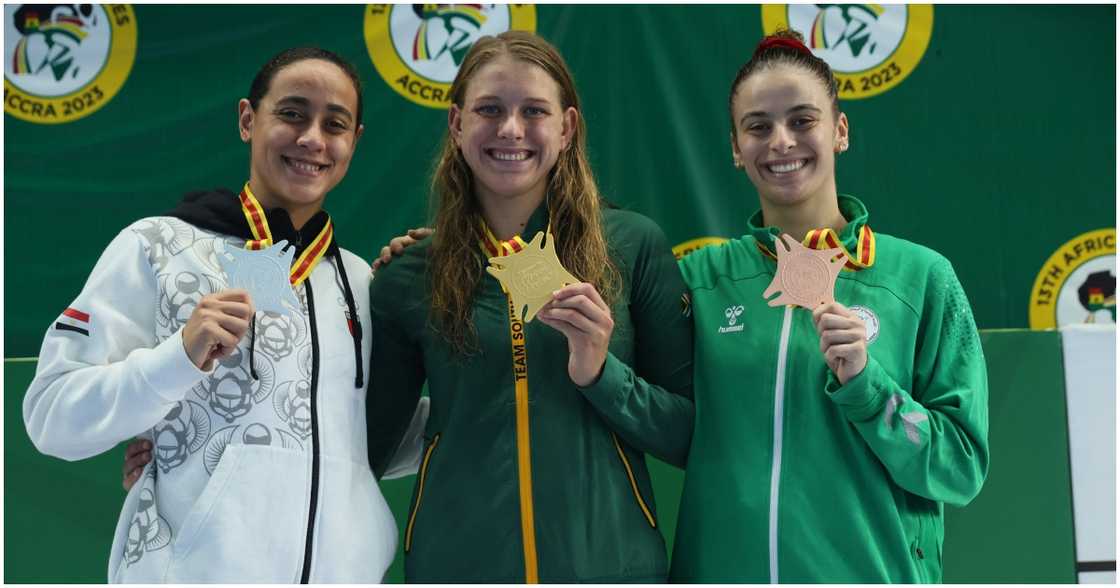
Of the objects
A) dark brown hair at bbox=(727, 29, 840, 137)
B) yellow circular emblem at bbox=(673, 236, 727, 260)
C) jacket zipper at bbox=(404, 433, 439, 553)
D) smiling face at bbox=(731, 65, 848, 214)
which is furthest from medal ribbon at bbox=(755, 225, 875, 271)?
yellow circular emblem at bbox=(673, 236, 727, 260)

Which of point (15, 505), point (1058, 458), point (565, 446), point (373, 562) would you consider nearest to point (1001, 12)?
point (1058, 458)

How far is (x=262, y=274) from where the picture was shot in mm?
2041

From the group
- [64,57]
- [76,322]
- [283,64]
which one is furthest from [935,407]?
[64,57]

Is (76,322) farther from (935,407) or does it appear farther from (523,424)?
(935,407)

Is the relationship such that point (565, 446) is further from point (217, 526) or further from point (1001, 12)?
point (1001, 12)

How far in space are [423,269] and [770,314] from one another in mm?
780

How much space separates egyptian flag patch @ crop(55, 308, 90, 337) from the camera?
6.63ft

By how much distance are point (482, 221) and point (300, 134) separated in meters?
0.44

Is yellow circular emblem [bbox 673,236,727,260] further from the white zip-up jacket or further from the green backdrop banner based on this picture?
the white zip-up jacket

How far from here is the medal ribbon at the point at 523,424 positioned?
6.75 feet

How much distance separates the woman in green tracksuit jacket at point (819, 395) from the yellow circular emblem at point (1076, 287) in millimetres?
1431

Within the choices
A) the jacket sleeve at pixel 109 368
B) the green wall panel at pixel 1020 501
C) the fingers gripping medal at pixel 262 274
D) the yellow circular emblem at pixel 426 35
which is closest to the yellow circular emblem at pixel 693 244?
the yellow circular emblem at pixel 426 35

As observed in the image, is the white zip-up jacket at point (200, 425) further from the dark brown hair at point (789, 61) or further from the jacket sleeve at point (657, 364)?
the dark brown hair at point (789, 61)

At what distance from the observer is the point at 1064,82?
11.2ft
